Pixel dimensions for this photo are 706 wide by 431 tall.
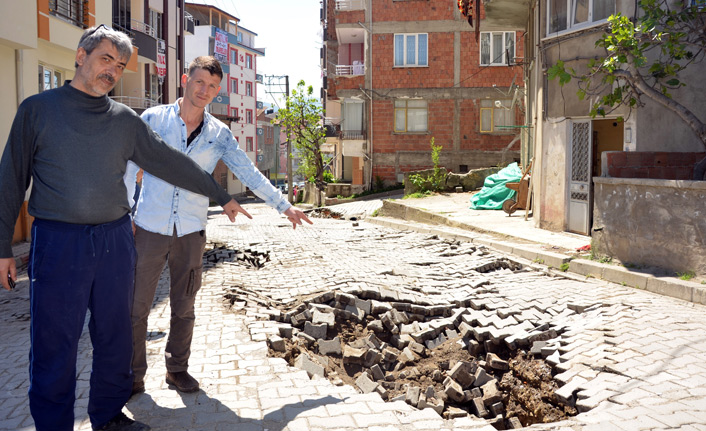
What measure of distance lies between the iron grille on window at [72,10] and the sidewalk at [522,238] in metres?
9.69

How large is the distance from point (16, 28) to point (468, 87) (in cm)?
1989

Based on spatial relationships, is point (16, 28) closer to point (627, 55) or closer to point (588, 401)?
point (627, 55)

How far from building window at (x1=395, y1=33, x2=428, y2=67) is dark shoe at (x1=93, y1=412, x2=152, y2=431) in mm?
26906

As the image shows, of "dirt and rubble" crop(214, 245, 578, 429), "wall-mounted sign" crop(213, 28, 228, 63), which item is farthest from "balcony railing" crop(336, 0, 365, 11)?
"wall-mounted sign" crop(213, 28, 228, 63)

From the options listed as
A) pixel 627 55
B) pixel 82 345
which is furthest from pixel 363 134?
pixel 82 345

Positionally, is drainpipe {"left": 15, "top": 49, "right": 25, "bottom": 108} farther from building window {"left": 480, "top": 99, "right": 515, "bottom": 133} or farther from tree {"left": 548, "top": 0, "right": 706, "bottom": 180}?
building window {"left": 480, "top": 99, "right": 515, "bottom": 133}

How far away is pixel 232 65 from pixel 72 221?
5898 centimetres

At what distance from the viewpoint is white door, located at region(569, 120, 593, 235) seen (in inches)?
514

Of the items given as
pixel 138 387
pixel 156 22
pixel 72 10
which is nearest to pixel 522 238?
pixel 138 387

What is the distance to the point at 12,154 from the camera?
11.4 ft

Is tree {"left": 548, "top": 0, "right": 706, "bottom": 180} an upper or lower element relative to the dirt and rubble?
upper

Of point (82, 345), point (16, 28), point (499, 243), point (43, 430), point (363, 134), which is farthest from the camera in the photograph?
point (363, 134)

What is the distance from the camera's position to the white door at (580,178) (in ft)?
42.9

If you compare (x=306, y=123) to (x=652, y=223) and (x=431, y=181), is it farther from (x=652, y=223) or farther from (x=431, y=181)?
(x=652, y=223)
